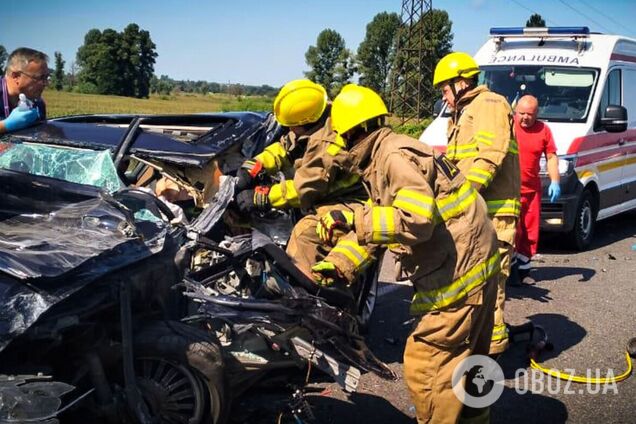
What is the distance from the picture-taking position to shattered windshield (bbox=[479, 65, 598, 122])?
827 cm

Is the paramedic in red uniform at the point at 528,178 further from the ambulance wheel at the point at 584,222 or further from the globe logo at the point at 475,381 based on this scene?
the globe logo at the point at 475,381

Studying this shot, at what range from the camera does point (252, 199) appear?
427 centimetres

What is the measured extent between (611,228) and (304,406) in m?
7.99

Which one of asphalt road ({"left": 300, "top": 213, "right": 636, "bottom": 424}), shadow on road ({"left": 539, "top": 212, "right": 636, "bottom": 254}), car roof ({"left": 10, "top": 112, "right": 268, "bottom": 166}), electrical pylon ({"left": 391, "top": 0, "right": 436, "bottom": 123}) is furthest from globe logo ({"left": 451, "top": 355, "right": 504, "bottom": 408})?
electrical pylon ({"left": 391, "top": 0, "right": 436, "bottom": 123})

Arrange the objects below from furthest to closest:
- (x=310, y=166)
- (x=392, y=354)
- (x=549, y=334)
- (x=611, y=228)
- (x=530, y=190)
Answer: (x=611, y=228) → (x=530, y=190) → (x=549, y=334) → (x=392, y=354) → (x=310, y=166)

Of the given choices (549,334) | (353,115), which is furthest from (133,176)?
(549,334)

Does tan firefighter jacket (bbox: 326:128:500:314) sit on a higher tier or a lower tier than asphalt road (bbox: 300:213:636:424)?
higher

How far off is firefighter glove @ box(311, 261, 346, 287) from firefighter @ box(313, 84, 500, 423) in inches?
9.4

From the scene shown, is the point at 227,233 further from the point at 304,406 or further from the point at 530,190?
the point at 530,190

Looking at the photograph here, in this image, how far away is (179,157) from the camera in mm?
4273

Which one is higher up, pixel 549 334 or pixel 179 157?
pixel 179 157

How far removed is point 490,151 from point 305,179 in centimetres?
127

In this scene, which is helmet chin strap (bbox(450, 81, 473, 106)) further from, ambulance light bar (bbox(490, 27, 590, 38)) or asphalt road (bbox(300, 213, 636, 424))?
ambulance light bar (bbox(490, 27, 590, 38))

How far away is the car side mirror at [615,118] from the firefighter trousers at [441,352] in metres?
5.43
